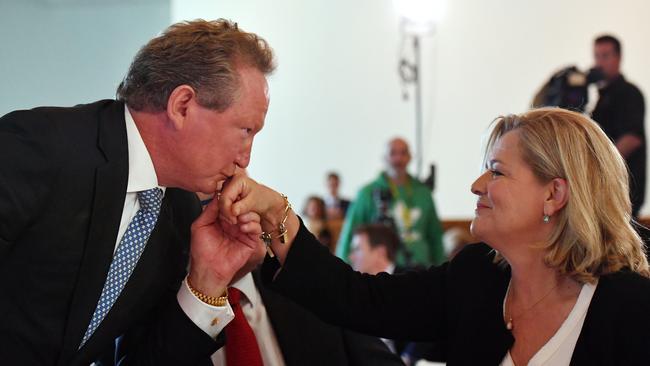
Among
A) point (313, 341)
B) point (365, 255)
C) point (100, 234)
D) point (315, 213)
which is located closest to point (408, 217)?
point (365, 255)

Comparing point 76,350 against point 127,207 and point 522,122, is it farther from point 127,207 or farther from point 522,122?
point 522,122

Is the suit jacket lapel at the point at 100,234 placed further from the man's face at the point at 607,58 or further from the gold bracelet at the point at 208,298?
the man's face at the point at 607,58

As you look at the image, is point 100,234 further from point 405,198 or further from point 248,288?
point 405,198

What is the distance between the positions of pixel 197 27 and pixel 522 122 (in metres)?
0.75

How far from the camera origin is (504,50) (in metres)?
9.73

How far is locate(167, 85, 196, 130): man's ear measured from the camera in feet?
5.90

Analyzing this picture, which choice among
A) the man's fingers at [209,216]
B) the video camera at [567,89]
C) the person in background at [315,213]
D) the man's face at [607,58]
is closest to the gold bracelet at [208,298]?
the man's fingers at [209,216]

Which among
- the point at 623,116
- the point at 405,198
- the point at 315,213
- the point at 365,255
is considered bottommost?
the point at 315,213

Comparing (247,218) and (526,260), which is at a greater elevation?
(247,218)

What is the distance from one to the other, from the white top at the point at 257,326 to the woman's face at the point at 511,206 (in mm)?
531

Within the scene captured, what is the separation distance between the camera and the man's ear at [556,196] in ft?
6.37

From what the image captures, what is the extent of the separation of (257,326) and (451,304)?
1.49 feet

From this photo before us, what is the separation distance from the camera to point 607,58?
6.25 metres

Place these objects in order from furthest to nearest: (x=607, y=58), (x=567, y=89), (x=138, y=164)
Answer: (x=607, y=58) < (x=567, y=89) < (x=138, y=164)
